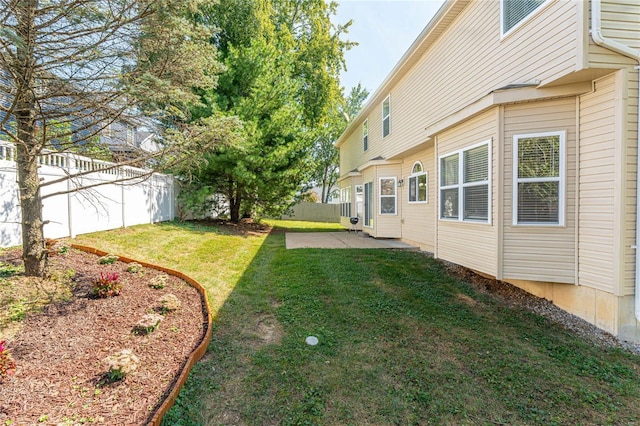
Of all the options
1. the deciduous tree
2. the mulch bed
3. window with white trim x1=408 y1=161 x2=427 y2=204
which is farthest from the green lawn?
Result: the deciduous tree

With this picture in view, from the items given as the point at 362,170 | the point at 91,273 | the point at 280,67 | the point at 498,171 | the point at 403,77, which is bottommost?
the point at 91,273

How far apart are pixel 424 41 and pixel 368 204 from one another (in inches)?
242

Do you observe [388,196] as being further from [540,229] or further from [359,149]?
[540,229]

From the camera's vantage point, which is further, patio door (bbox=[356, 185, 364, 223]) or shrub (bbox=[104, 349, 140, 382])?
patio door (bbox=[356, 185, 364, 223])

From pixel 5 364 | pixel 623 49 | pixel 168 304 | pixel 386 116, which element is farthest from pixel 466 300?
pixel 386 116

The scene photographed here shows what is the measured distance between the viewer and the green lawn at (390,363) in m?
2.61

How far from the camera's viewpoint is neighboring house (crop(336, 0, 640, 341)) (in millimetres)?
3680

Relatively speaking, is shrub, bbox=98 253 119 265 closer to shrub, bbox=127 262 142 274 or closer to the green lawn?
shrub, bbox=127 262 142 274

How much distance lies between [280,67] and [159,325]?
11.7m

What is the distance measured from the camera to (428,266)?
23.3 feet

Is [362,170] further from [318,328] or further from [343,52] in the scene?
[343,52]

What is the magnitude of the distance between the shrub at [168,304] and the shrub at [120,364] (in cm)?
114

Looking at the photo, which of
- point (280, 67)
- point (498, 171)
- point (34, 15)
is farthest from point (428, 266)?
point (280, 67)

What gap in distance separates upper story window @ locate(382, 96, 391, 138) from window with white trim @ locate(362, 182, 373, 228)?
6.52 ft
